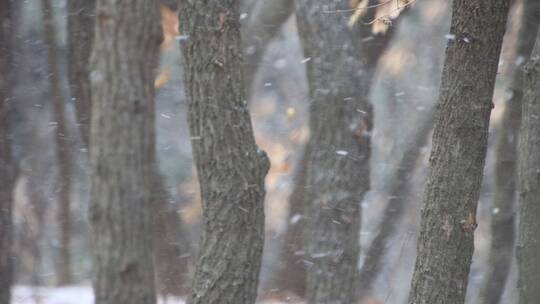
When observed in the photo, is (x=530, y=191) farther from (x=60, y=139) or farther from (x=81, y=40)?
(x=60, y=139)

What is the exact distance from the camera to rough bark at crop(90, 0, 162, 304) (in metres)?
4.31

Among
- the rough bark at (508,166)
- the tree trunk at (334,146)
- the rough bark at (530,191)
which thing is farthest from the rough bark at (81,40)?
the rough bark at (508,166)

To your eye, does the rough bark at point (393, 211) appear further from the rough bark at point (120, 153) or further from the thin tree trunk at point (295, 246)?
the rough bark at point (120, 153)

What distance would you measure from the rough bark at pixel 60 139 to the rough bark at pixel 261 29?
2493 mm

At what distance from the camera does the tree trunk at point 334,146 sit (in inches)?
324

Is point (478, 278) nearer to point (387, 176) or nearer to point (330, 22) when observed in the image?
point (387, 176)

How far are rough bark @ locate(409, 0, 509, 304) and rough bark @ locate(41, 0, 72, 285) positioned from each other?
20.4 ft

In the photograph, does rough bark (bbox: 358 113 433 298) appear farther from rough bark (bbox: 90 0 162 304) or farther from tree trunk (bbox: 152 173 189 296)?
rough bark (bbox: 90 0 162 304)

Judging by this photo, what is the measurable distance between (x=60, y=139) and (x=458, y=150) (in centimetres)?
650

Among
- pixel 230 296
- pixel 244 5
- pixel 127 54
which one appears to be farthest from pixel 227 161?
pixel 244 5

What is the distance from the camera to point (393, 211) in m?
11.4

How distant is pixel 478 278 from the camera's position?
14094 mm

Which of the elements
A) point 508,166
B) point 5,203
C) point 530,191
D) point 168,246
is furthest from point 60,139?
point 530,191

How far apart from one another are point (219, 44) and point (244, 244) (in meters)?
1.44
